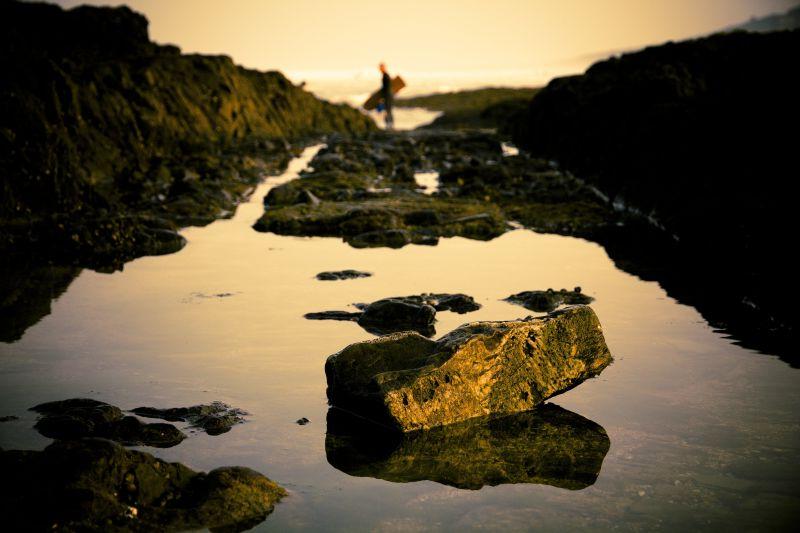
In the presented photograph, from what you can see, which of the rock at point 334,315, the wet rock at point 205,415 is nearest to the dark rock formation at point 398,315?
the rock at point 334,315

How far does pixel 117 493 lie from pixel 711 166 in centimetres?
1477

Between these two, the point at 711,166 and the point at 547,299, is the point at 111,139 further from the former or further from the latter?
the point at 547,299

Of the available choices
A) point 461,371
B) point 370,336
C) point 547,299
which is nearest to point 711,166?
point 547,299

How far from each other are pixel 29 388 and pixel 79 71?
2296 cm

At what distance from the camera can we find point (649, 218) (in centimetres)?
1836

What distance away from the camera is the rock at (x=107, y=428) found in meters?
6.31

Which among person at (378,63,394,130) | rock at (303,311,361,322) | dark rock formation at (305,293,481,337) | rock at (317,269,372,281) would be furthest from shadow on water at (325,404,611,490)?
person at (378,63,394,130)

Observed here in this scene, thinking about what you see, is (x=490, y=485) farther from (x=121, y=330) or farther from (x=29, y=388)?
(x=121, y=330)

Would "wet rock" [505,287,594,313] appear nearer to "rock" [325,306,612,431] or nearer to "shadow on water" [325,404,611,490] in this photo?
"rock" [325,306,612,431]

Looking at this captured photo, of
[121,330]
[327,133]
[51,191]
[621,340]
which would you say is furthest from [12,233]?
[327,133]

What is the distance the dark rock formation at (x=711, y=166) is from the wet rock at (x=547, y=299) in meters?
1.44

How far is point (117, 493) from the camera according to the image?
4.92 metres

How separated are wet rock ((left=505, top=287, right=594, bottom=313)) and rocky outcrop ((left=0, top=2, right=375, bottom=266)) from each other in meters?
6.56

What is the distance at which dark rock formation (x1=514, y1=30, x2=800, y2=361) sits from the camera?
11539 millimetres
